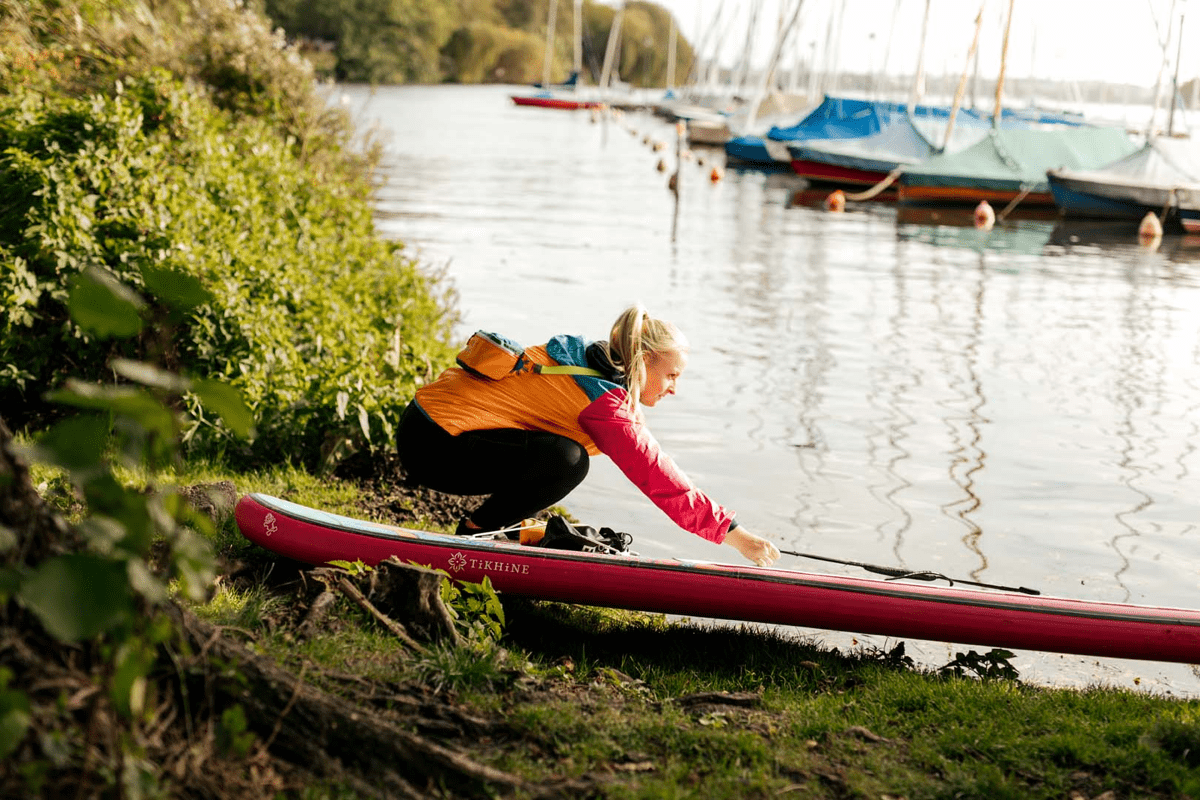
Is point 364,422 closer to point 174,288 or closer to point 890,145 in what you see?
point 174,288

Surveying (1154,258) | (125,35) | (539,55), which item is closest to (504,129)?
(1154,258)

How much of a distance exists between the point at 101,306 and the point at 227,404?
31cm

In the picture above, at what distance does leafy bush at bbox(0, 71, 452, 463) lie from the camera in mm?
6477

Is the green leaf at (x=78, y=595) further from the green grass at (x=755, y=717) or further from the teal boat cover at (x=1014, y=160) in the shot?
the teal boat cover at (x=1014, y=160)

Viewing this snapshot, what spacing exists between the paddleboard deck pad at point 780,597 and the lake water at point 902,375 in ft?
1.36

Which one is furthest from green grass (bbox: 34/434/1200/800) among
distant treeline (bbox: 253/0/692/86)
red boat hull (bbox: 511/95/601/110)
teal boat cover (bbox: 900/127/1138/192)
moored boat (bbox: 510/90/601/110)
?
distant treeline (bbox: 253/0/692/86)

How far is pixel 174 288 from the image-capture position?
2291 mm

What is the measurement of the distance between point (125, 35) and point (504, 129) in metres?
43.4

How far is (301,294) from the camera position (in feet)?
25.3

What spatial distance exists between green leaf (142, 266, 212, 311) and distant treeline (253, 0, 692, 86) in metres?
90.1

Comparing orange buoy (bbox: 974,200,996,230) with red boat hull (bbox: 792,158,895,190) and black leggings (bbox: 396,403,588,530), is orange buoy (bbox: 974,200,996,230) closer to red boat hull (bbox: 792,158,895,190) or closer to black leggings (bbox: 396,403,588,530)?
red boat hull (bbox: 792,158,895,190)

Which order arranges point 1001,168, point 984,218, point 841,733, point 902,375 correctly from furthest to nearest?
→ point 1001,168
point 984,218
point 902,375
point 841,733

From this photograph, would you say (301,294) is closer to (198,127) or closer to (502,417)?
(198,127)

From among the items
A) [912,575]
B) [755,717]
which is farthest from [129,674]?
[912,575]
